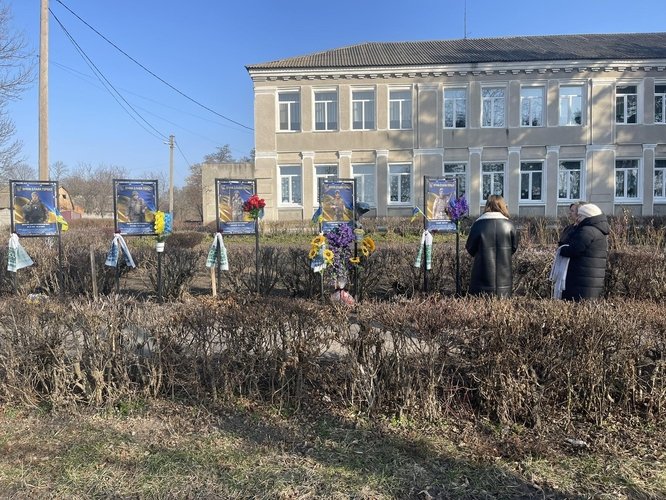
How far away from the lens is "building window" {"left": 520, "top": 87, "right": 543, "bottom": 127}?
90.3 feet

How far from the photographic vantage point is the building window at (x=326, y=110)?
91.8 ft

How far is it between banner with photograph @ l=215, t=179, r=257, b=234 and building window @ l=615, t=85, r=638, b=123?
25747 mm

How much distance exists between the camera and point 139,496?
279 cm

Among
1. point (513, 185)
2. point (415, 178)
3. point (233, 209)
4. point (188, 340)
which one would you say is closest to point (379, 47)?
point (415, 178)

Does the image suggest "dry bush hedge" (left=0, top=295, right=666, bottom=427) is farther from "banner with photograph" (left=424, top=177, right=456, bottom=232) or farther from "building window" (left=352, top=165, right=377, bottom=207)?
"building window" (left=352, top=165, right=377, bottom=207)

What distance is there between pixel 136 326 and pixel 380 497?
7.10 feet

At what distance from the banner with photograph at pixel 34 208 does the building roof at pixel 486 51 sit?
21.2 meters

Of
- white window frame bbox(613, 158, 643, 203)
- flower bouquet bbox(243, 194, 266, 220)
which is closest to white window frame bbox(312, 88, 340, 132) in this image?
white window frame bbox(613, 158, 643, 203)

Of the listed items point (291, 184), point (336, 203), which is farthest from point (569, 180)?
point (336, 203)

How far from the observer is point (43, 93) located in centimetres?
1338

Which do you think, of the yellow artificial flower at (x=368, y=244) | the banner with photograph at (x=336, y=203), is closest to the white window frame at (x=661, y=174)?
the banner with photograph at (x=336, y=203)

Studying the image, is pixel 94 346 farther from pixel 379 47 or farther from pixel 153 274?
pixel 379 47

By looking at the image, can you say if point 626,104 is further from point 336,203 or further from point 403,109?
point 336,203

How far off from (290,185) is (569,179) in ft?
49.3
